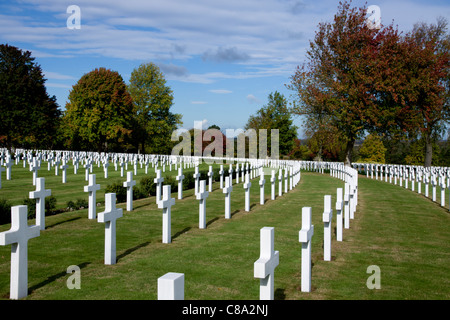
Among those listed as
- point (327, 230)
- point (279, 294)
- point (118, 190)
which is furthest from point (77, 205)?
point (279, 294)

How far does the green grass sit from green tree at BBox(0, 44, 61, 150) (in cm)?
4360

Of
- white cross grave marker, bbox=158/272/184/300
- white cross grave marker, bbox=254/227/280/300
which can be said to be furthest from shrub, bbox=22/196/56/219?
white cross grave marker, bbox=158/272/184/300

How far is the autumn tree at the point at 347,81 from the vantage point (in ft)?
102

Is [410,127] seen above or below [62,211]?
above

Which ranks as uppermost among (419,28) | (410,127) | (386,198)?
(419,28)

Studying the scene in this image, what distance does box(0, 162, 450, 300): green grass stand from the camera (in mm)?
5855

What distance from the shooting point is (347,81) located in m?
31.8

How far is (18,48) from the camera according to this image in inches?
2078

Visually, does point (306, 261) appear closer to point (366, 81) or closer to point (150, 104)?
point (366, 81)

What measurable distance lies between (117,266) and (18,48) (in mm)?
54912

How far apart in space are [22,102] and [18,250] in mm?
51473

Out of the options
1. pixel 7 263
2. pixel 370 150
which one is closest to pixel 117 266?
pixel 7 263

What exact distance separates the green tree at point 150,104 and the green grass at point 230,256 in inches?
1922

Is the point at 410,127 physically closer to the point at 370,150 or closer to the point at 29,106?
the point at 370,150
